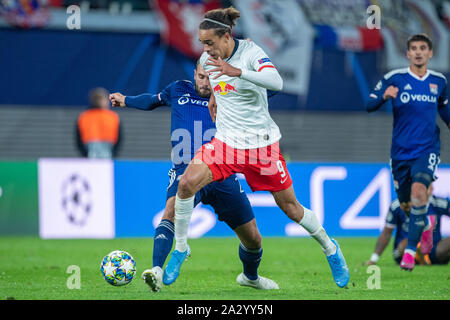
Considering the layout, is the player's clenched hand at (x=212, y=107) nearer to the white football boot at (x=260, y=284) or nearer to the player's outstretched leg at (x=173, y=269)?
the player's outstretched leg at (x=173, y=269)

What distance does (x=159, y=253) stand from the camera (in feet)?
22.9

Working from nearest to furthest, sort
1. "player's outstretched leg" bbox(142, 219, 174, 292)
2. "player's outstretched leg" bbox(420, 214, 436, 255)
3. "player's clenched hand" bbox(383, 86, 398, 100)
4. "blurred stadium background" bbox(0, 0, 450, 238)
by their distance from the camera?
1. "player's outstretched leg" bbox(142, 219, 174, 292)
2. "player's clenched hand" bbox(383, 86, 398, 100)
3. "player's outstretched leg" bbox(420, 214, 436, 255)
4. "blurred stadium background" bbox(0, 0, 450, 238)

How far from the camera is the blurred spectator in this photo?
15.1 meters

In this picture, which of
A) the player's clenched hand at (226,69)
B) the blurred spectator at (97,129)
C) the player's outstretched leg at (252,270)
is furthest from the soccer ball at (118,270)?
the blurred spectator at (97,129)

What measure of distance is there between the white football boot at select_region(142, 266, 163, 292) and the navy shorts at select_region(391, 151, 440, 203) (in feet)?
10.9

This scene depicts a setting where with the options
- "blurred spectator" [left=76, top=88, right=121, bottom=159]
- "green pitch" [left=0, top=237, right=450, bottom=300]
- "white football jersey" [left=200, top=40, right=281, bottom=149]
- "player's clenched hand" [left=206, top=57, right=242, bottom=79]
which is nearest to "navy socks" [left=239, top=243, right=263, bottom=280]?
Result: "green pitch" [left=0, top=237, right=450, bottom=300]

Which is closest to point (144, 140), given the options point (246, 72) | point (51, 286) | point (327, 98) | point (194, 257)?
point (327, 98)

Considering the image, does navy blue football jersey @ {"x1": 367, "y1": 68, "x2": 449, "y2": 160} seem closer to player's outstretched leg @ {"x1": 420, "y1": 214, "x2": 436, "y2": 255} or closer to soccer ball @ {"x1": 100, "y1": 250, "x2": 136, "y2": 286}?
player's outstretched leg @ {"x1": 420, "y1": 214, "x2": 436, "y2": 255}

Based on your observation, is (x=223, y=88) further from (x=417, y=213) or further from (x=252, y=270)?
(x=417, y=213)

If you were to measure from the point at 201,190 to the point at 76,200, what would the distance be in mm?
6238

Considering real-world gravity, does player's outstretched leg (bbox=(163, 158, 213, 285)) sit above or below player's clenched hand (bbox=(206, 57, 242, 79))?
below

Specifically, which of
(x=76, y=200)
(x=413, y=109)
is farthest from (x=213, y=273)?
(x=76, y=200)

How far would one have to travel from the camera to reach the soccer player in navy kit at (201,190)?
7152mm
